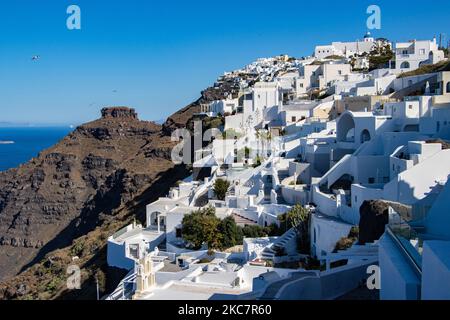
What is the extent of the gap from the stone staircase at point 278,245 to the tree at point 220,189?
6097 millimetres

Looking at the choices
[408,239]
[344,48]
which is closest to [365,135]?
[408,239]

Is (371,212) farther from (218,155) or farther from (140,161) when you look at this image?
(140,161)

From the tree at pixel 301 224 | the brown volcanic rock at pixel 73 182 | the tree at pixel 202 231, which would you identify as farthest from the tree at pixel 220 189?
A: the brown volcanic rock at pixel 73 182

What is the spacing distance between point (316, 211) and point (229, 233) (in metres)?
3.33

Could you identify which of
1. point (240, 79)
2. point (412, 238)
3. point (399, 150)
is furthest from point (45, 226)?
point (412, 238)

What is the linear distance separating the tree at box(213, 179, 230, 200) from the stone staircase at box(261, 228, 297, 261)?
20.0 ft

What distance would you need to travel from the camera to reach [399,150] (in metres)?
19.7

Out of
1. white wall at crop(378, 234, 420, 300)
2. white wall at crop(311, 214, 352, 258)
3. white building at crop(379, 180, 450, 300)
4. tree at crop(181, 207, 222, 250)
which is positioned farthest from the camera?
tree at crop(181, 207, 222, 250)

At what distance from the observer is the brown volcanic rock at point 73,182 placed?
60.1 meters

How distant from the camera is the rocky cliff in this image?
3581 cm

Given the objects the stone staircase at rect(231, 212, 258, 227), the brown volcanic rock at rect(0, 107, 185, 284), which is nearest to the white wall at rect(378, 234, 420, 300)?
the stone staircase at rect(231, 212, 258, 227)

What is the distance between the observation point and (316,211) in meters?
20.8

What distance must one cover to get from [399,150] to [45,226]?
66759 mm

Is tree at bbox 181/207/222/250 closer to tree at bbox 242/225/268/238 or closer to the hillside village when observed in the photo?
the hillside village
